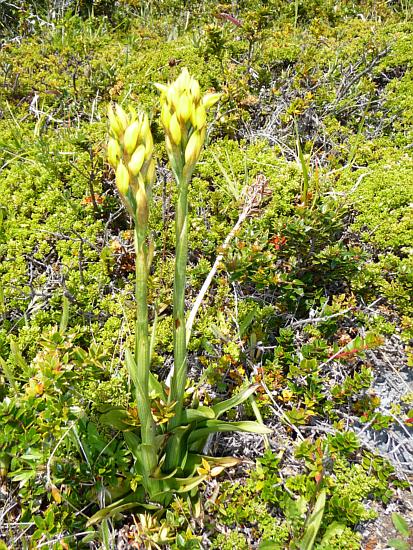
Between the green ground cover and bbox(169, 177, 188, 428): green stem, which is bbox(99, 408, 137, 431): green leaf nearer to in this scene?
the green ground cover

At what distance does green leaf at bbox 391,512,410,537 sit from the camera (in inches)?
76.6

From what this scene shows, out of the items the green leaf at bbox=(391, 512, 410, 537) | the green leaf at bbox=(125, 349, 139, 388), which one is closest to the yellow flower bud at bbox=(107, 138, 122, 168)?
the green leaf at bbox=(125, 349, 139, 388)

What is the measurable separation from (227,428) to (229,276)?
3.13ft

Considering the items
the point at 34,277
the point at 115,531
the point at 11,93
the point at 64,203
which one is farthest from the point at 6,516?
the point at 11,93

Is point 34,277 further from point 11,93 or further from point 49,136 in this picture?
point 11,93

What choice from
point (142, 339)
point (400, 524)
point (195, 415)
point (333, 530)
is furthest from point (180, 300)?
point (400, 524)

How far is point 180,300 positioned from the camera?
62.3 inches

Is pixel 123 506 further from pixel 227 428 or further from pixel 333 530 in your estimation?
pixel 333 530

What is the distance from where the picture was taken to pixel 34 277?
105 inches

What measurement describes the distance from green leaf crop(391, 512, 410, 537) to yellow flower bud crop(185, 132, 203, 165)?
5.49 feet

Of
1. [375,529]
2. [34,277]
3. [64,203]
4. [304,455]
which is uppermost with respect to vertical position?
[64,203]

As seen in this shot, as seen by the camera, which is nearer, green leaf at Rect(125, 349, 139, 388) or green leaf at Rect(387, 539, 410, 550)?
green leaf at Rect(125, 349, 139, 388)

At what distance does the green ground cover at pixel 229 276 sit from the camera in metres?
1.95

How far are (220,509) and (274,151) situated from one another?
2.33 meters
